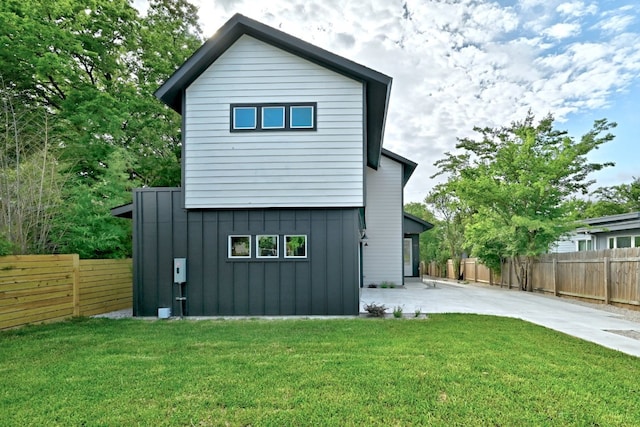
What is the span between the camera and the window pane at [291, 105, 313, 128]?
27.0 ft

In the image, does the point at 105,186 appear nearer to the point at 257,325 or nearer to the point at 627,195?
the point at 257,325

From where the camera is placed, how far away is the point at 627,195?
3033 cm

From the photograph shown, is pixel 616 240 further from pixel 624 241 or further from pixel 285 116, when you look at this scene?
pixel 285 116

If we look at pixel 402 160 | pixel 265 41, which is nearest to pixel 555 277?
pixel 402 160

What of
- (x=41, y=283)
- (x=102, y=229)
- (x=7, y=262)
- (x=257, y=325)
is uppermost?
(x=102, y=229)

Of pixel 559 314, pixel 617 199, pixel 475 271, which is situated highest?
pixel 617 199

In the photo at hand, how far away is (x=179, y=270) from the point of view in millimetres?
8047

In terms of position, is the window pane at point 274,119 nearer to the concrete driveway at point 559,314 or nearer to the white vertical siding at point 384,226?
the concrete driveway at point 559,314

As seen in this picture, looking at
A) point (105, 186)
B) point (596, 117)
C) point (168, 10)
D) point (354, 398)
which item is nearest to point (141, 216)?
point (105, 186)

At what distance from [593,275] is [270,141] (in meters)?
10.2

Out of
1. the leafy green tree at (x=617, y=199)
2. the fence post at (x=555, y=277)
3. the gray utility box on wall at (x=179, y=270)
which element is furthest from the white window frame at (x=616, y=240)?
the gray utility box on wall at (x=179, y=270)

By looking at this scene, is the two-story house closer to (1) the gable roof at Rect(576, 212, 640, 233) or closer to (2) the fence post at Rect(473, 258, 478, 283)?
(1) the gable roof at Rect(576, 212, 640, 233)

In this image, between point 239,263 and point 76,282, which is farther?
point 239,263

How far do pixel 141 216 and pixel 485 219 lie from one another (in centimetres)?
1314
